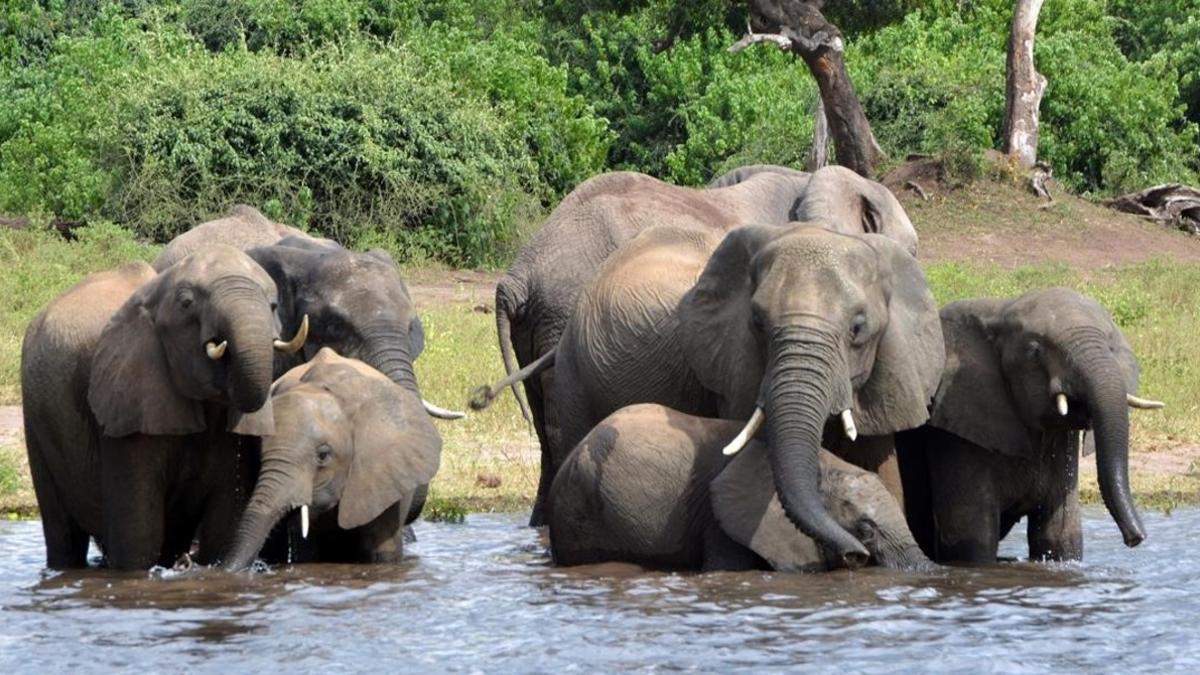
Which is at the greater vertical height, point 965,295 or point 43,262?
point 43,262

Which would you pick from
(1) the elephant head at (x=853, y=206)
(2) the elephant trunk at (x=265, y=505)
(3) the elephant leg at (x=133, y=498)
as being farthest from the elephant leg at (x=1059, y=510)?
(3) the elephant leg at (x=133, y=498)

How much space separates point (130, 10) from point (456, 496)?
17.7 m

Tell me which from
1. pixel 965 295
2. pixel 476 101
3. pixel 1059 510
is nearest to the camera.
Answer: pixel 1059 510

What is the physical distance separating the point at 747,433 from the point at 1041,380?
124cm

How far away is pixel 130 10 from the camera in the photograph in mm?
27609

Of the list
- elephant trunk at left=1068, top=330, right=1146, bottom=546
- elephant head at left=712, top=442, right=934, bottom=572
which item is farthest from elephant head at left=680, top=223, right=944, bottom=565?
elephant trunk at left=1068, top=330, right=1146, bottom=546

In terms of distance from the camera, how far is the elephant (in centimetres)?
836

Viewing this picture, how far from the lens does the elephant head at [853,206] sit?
10.9 metres

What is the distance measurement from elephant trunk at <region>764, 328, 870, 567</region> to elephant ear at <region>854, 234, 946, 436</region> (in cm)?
40

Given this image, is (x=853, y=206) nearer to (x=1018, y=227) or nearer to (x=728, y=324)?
(x=728, y=324)

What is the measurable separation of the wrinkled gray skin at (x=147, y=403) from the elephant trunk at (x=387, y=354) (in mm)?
1103

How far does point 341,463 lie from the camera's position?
28.5 feet

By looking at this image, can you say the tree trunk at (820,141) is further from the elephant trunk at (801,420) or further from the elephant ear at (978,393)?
the elephant trunk at (801,420)

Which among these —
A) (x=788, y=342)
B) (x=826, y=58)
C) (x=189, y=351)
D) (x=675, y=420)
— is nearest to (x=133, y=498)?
(x=189, y=351)
